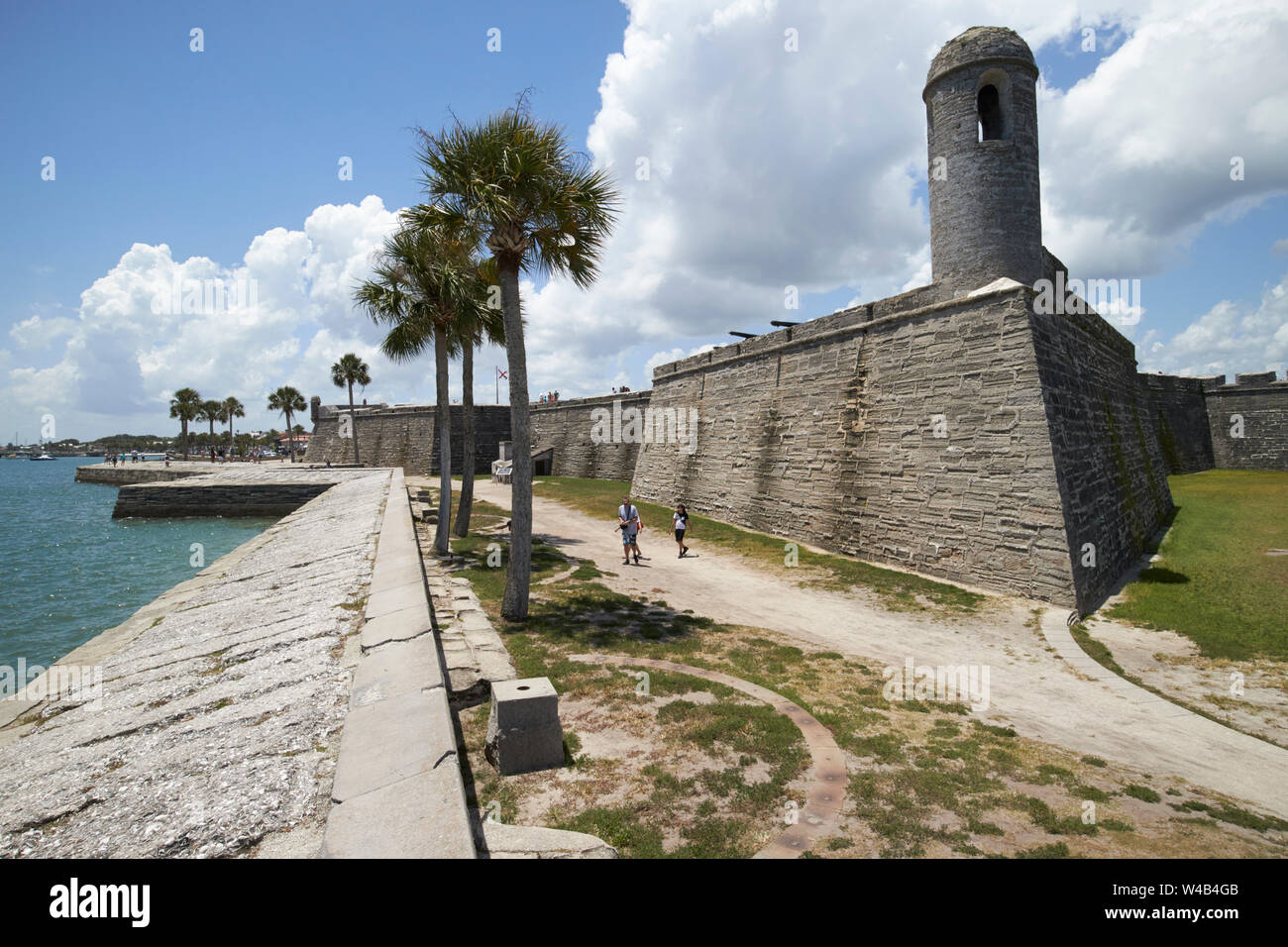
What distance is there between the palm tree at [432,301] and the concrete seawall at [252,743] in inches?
280

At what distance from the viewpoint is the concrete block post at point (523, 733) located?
484 centimetres

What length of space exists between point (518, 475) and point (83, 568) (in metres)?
17.6

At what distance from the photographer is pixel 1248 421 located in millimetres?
33062

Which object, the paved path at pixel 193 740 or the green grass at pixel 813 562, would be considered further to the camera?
the green grass at pixel 813 562

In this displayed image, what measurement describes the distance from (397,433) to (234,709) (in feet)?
162

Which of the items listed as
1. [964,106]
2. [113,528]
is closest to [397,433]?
[113,528]

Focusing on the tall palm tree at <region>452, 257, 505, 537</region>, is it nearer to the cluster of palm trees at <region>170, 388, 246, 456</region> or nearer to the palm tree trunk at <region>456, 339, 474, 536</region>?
the palm tree trunk at <region>456, 339, 474, 536</region>

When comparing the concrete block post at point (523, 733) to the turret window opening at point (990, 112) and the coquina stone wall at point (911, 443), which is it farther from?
the turret window opening at point (990, 112)

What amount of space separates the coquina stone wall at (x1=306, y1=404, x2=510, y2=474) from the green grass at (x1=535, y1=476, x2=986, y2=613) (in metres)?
22.9

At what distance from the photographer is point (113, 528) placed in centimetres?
2792

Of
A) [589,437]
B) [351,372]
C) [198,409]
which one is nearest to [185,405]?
[198,409]

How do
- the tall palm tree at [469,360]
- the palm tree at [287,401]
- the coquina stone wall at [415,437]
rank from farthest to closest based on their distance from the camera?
1. the palm tree at [287,401]
2. the coquina stone wall at [415,437]
3. the tall palm tree at [469,360]

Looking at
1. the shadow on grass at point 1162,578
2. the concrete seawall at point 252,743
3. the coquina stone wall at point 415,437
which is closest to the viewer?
the concrete seawall at point 252,743

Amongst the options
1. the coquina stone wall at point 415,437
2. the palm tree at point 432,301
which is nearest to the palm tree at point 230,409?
the coquina stone wall at point 415,437
